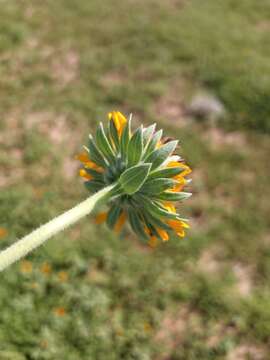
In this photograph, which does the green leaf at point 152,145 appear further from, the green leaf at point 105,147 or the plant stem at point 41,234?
the plant stem at point 41,234

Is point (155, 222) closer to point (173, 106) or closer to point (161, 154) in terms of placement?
point (161, 154)

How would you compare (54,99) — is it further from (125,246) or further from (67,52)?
(125,246)

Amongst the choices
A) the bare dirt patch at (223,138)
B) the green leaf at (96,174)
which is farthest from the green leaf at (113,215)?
the bare dirt patch at (223,138)

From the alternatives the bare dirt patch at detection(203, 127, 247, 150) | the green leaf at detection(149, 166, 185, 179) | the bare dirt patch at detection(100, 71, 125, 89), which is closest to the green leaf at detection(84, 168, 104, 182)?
the green leaf at detection(149, 166, 185, 179)

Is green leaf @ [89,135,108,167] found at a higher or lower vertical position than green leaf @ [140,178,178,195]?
higher

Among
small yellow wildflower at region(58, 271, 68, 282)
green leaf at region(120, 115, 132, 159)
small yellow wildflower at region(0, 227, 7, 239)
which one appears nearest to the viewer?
green leaf at region(120, 115, 132, 159)

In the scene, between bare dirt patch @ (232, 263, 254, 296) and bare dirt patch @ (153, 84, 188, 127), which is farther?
bare dirt patch @ (153, 84, 188, 127)

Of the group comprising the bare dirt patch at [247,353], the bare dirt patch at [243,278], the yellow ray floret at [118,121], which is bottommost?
the yellow ray floret at [118,121]

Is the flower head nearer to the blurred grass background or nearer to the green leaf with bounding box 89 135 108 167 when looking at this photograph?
the green leaf with bounding box 89 135 108 167
